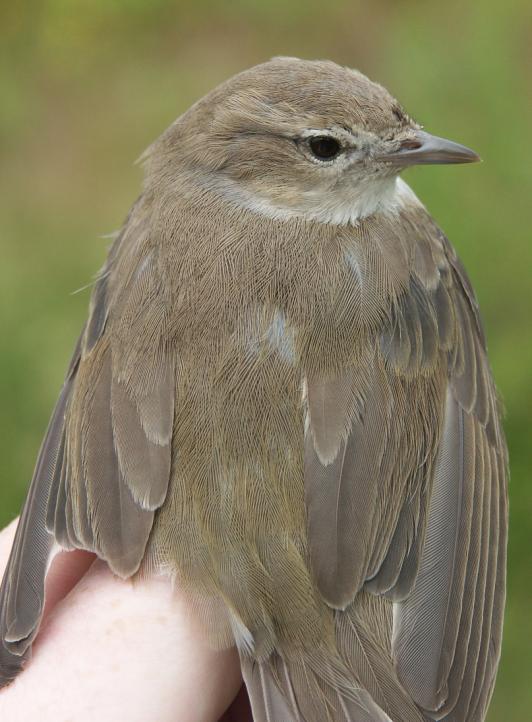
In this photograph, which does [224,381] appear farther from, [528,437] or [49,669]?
[528,437]

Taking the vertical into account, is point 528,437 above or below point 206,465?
below

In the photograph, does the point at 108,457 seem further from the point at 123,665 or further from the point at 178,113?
the point at 178,113

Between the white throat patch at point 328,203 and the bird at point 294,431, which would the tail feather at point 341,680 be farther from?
the white throat patch at point 328,203

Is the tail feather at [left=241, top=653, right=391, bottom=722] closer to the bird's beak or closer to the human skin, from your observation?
the human skin

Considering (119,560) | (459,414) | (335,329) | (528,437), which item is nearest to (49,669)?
(119,560)

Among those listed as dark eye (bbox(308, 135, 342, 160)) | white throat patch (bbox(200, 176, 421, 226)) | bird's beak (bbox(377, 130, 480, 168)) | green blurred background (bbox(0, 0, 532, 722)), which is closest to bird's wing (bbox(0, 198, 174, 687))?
white throat patch (bbox(200, 176, 421, 226))

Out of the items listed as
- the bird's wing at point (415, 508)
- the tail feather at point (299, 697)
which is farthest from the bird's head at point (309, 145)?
the tail feather at point (299, 697)

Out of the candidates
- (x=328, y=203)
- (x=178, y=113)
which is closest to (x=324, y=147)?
(x=328, y=203)

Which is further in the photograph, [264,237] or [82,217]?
[82,217]
